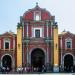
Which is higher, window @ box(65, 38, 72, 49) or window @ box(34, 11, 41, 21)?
window @ box(34, 11, 41, 21)

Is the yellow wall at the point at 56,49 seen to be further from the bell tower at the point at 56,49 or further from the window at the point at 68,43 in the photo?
the window at the point at 68,43

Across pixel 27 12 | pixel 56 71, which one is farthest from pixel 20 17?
pixel 56 71

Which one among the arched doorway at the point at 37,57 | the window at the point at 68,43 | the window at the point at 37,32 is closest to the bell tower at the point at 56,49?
the window at the point at 68,43

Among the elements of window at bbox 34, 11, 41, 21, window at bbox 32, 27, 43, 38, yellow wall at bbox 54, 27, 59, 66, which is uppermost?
window at bbox 34, 11, 41, 21

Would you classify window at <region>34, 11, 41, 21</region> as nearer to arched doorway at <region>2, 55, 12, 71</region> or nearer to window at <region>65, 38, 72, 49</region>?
window at <region>65, 38, 72, 49</region>

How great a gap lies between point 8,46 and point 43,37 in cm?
605

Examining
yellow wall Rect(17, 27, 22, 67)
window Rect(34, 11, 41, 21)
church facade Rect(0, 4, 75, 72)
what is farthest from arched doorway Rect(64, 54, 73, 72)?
window Rect(34, 11, 41, 21)

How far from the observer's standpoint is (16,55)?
69.7m

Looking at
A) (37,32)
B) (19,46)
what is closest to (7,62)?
(19,46)

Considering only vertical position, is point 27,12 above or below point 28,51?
above

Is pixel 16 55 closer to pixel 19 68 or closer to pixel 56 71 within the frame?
pixel 19 68

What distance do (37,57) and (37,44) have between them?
7.42 feet

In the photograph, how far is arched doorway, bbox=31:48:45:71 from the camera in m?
70.1

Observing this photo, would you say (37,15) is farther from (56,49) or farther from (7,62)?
(7,62)
